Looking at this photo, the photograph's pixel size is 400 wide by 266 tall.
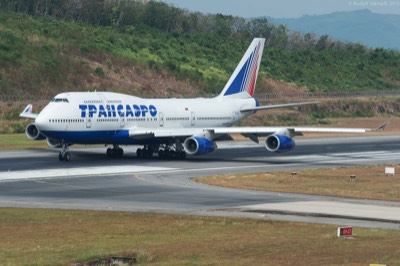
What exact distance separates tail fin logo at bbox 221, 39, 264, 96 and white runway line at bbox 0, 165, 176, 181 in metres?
18.9

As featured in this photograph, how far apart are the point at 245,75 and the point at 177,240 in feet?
162

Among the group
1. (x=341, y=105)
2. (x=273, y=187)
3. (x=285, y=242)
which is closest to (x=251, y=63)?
(x=273, y=187)

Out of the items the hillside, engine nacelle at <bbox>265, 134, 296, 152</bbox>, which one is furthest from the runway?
the hillside

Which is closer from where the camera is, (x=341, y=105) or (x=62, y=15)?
(x=341, y=105)

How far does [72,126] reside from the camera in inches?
2758

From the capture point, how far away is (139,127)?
7438cm

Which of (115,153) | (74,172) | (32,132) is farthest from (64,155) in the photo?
(74,172)

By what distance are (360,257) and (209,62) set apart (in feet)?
407

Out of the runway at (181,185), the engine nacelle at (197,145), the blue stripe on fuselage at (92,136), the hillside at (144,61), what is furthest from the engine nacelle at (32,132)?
the hillside at (144,61)

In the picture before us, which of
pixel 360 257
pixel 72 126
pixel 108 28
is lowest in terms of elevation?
pixel 360 257

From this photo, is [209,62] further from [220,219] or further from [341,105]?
[220,219]

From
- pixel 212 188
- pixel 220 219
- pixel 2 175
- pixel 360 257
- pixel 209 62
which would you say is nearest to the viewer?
pixel 360 257

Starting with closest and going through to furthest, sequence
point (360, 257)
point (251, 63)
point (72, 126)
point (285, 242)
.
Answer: point (360, 257) < point (285, 242) < point (72, 126) < point (251, 63)

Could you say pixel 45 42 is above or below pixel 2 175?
above
